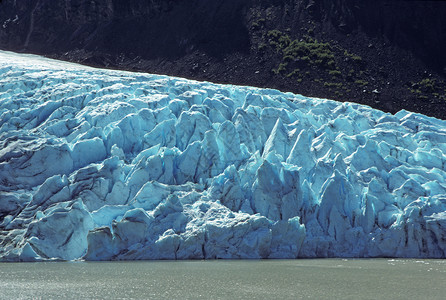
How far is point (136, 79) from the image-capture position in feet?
65.1

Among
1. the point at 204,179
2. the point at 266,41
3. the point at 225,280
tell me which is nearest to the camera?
the point at 225,280

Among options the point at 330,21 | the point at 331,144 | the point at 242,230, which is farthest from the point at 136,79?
the point at 330,21

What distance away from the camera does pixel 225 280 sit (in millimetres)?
10539

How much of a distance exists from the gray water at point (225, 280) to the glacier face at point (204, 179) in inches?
28.8

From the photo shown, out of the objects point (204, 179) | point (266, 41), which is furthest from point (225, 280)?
point (266, 41)

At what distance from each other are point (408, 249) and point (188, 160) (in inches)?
225

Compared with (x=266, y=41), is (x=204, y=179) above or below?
below

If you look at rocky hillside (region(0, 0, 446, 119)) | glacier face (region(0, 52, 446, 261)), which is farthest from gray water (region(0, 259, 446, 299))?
rocky hillside (region(0, 0, 446, 119))

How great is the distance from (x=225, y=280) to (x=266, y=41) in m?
23.7

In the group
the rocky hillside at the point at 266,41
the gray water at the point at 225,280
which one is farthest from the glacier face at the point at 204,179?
the rocky hillside at the point at 266,41

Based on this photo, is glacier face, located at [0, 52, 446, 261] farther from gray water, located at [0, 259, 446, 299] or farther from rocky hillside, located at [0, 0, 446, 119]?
rocky hillside, located at [0, 0, 446, 119]

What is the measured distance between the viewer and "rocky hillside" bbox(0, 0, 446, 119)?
29.6 meters

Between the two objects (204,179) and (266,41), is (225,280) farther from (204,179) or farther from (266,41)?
(266,41)

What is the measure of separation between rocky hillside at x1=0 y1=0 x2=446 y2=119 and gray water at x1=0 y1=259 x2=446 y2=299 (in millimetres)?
16828
